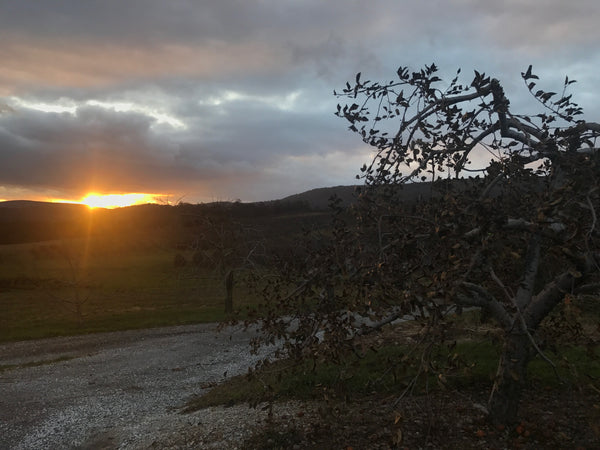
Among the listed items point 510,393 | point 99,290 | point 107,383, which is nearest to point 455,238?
point 510,393

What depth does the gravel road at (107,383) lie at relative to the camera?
1033cm

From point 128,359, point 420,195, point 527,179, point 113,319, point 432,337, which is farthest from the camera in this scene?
point 113,319

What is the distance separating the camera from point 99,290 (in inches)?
1933

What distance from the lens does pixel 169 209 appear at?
22.4 meters

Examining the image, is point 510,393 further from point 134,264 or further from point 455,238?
point 134,264

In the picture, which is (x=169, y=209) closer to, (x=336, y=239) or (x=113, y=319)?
(x=113, y=319)

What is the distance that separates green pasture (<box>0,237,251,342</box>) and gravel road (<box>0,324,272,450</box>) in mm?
3595

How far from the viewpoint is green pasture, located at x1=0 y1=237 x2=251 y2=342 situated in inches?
1163

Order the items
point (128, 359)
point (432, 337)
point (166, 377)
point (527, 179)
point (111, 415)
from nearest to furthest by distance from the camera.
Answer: point (432, 337) → point (527, 179) → point (111, 415) → point (166, 377) → point (128, 359)

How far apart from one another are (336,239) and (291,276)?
908 mm

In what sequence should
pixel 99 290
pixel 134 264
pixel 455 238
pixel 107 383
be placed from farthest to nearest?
pixel 134 264, pixel 99 290, pixel 107 383, pixel 455 238

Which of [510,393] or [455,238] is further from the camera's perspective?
[510,393]

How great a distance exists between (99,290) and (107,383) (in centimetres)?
3724

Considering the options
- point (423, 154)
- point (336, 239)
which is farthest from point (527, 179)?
point (336, 239)
